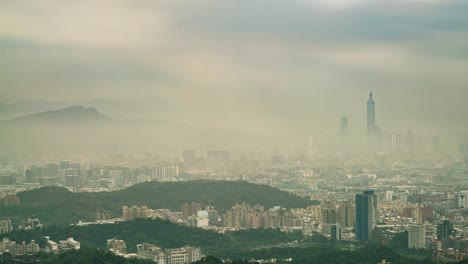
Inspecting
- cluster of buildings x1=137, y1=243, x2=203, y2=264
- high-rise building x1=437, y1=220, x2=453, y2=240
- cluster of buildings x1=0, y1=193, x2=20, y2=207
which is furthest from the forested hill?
high-rise building x1=437, y1=220, x2=453, y2=240

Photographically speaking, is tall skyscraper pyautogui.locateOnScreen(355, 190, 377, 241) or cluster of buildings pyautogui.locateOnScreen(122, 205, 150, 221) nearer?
tall skyscraper pyautogui.locateOnScreen(355, 190, 377, 241)

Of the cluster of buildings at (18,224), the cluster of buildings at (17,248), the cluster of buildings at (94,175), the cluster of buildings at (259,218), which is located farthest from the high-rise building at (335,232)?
the cluster of buildings at (94,175)

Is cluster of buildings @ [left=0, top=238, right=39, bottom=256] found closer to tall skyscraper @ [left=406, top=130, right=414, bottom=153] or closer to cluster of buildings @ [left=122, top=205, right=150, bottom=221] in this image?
cluster of buildings @ [left=122, top=205, right=150, bottom=221]

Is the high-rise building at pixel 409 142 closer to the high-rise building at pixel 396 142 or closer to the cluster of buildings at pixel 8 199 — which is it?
the high-rise building at pixel 396 142

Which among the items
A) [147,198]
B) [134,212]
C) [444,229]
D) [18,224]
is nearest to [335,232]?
[444,229]

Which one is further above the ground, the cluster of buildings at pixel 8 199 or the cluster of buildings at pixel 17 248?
the cluster of buildings at pixel 8 199

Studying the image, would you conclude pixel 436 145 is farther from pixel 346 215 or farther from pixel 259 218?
pixel 259 218
